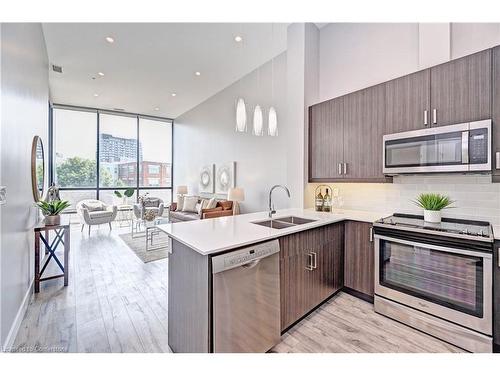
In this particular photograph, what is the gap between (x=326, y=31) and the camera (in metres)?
3.54

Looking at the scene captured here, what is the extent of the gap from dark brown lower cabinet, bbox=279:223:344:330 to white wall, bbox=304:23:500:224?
807 millimetres

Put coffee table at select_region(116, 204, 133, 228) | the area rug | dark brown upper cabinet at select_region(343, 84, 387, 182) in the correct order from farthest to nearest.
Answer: coffee table at select_region(116, 204, 133, 228) → the area rug → dark brown upper cabinet at select_region(343, 84, 387, 182)

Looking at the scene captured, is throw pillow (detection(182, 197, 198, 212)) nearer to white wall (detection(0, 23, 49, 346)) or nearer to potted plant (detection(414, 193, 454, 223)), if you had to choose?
white wall (detection(0, 23, 49, 346))

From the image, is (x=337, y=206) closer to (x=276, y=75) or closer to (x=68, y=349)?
(x=276, y=75)

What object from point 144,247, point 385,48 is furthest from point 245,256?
point 144,247

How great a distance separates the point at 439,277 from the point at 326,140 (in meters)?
1.94

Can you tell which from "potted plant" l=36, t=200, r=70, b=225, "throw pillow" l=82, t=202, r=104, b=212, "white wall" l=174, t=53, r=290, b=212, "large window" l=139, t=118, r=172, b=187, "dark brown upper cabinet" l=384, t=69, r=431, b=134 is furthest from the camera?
"large window" l=139, t=118, r=172, b=187

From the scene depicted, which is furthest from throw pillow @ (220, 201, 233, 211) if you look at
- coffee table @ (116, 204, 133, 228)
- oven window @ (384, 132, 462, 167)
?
coffee table @ (116, 204, 133, 228)

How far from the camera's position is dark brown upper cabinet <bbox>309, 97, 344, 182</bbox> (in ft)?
9.93

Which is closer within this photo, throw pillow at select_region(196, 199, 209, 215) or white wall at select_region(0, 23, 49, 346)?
white wall at select_region(0, 23, 49, 346)

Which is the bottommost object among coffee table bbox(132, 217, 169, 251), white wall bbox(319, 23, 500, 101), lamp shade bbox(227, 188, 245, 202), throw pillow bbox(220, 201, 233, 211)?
coffee table bbox(132, 217, 169, 251)

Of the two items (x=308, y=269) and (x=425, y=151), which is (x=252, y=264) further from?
(x=425, y=151)

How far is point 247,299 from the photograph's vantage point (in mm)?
1578
